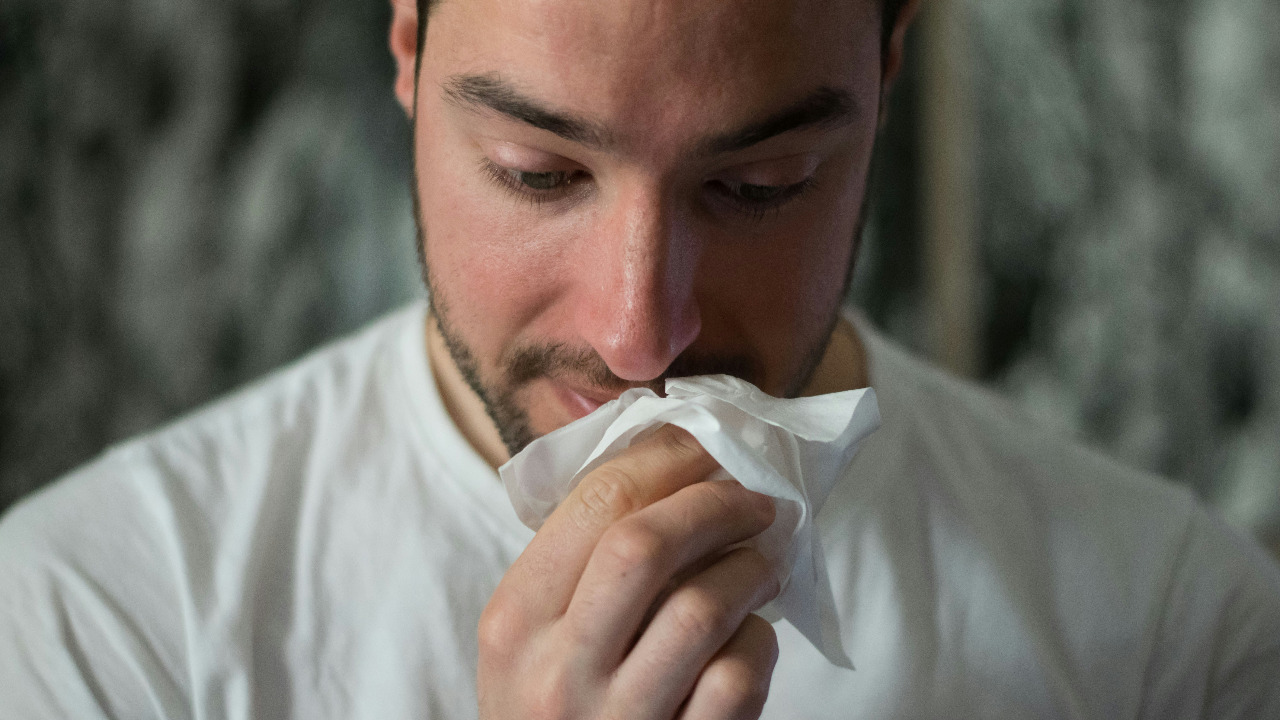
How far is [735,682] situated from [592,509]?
145 mm

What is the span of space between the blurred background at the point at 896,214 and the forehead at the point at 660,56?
2.21ft

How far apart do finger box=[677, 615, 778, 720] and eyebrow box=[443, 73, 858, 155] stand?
1.11 feet

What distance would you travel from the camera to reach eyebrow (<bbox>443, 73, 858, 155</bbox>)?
0.63 metres

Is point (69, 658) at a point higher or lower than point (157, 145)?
lower

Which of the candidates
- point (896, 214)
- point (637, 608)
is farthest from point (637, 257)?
point (896, 214)

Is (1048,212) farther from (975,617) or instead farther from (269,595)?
(269,595)

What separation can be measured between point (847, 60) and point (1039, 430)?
57 centimetres

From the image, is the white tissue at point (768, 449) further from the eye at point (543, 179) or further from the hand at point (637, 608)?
the eye at point (543, 179)

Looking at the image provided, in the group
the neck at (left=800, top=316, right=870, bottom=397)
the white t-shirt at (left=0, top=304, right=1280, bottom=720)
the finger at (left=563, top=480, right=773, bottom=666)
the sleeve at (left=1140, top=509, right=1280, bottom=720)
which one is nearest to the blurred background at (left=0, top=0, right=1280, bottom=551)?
the white t-shirt at (left=0, top=304, right=1280, bottom=720)

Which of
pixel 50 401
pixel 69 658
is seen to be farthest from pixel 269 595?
pixel 50 401

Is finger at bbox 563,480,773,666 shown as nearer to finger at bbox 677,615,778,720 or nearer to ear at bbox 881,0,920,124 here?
finger at bbox 677,615,778,720

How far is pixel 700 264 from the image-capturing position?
27.1 inches

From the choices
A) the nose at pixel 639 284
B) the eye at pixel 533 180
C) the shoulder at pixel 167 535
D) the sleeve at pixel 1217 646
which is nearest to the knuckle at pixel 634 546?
the nose at pixel 639 284

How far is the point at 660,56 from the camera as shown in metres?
0.62
